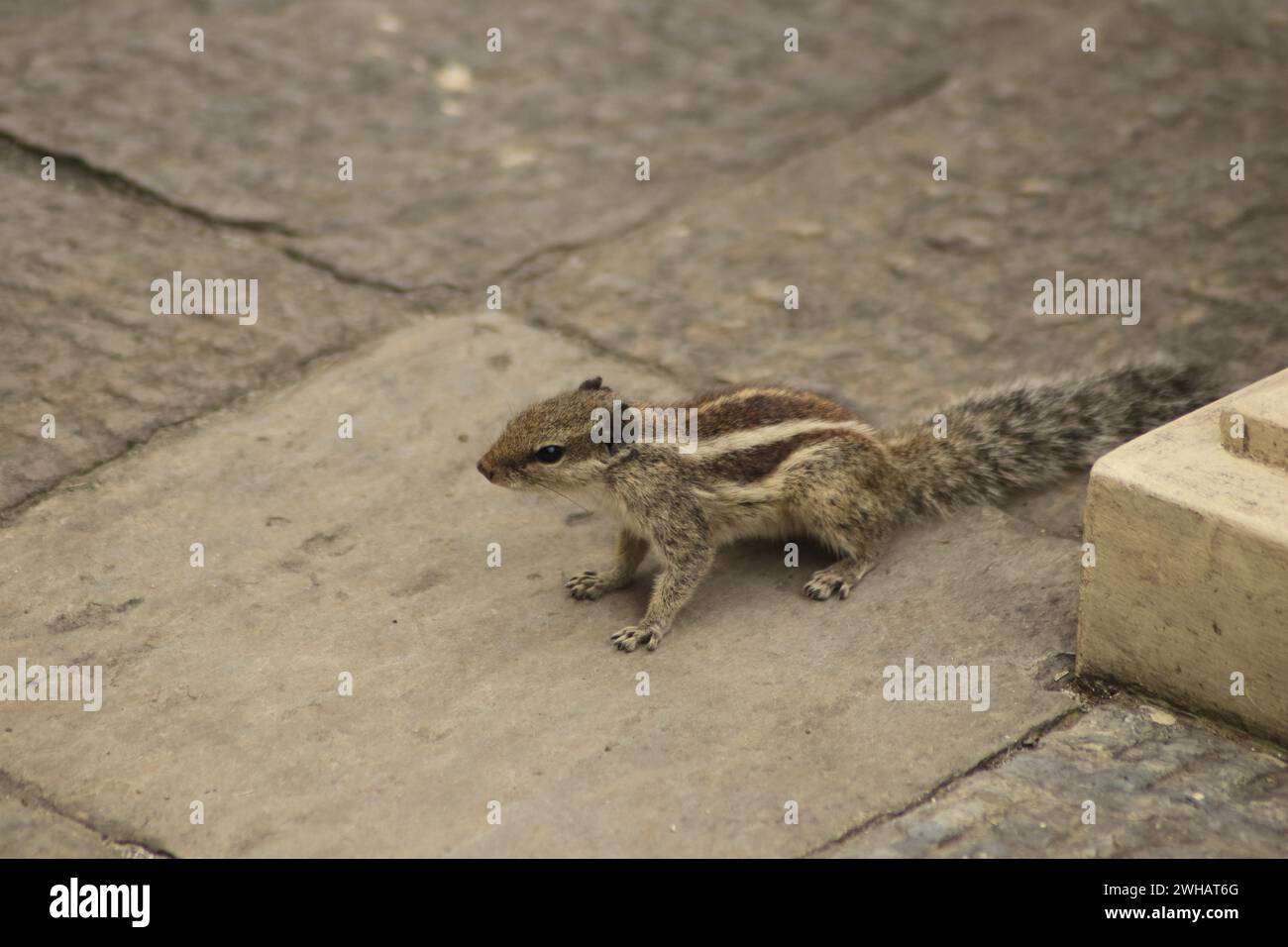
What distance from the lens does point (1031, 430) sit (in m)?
5.31

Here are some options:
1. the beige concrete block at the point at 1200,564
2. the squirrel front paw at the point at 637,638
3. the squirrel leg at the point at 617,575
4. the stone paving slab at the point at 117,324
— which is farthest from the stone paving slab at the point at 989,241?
the beige concrete block at the point at 1200,564

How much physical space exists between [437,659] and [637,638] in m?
0.64

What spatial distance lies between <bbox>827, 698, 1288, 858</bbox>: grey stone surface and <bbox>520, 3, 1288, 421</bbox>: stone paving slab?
6.71ft

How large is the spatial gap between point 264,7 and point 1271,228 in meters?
5.71

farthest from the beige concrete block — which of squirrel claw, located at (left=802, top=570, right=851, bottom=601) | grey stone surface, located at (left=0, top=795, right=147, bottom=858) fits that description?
grey stone surface, located at (left=0, top=795, right=147, bottom=858)

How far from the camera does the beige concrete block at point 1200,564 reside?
3896mm

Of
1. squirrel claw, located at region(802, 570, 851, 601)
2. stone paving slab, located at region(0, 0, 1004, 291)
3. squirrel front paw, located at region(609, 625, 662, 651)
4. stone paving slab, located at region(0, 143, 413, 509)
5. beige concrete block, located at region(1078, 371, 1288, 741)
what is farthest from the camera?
stone paving slab, located at region(0, 0, 1004, 291)

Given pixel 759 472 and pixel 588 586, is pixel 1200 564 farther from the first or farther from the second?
pixel 588 586

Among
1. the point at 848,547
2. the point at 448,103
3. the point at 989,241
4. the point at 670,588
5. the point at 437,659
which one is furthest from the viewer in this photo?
the point at 448,103

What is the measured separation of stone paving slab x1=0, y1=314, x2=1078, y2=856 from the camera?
399 cm

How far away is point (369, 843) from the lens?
3.87 m

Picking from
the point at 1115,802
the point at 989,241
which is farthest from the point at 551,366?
the point at 1115,802

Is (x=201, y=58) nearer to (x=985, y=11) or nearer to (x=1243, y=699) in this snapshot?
(x=985, y=11)

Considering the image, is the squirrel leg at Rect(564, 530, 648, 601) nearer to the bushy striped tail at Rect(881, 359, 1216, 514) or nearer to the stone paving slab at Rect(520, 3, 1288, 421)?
the bushy striped tail at Rect(881, 359, 1216, 514)
